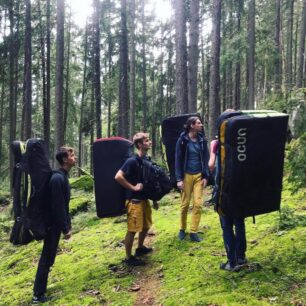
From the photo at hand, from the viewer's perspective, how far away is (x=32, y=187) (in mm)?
6016

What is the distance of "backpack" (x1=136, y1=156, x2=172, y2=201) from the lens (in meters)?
6.64

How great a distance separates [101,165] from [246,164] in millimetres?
2891

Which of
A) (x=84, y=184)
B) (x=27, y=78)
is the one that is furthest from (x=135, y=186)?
(x=27, y=78)

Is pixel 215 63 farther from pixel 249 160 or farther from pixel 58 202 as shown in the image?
pixel 249 160

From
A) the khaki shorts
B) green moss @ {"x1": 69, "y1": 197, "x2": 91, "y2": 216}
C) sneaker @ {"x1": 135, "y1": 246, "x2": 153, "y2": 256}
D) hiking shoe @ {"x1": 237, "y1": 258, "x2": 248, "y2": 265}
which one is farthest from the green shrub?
green moss @ {"x1": 69, "y1": 197, "x2": 91, "y2": 216}

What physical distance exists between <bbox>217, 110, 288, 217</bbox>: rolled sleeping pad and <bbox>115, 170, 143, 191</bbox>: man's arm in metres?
1.65

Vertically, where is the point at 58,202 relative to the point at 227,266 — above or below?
above

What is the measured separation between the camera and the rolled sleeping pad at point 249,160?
4.90m

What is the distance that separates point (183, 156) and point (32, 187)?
257 centimetres

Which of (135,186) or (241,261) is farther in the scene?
(135,186)

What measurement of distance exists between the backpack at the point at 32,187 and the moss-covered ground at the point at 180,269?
3.84ft

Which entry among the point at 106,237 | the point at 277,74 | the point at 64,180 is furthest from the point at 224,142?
the point at 277,74

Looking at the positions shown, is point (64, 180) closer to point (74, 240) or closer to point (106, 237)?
point (106, 237)

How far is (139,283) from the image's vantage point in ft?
20.3
